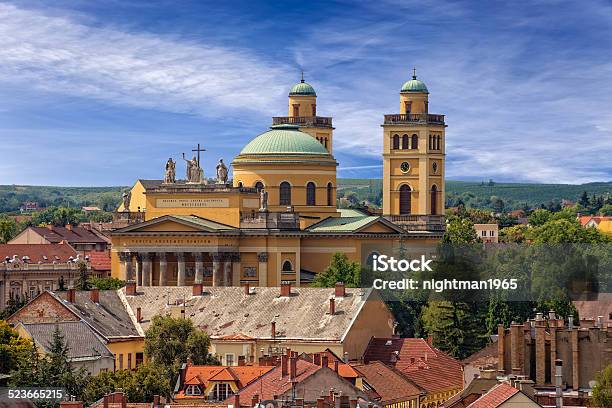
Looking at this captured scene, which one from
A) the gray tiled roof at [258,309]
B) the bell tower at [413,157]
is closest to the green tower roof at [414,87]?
the bell tower at [413,157]

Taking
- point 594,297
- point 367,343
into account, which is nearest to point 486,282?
point 594,297

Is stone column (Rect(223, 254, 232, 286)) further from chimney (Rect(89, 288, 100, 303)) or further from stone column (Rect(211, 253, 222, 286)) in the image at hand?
chimney (Rect(89, 288, 100, 303))

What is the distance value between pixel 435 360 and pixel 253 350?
32.9ft

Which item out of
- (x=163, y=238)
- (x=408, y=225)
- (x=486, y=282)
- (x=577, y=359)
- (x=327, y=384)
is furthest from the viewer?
(x=408, y=225)

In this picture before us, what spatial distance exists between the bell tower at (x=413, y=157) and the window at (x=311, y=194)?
15583 mm

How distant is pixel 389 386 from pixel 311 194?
6771cm

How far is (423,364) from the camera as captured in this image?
9812 cm

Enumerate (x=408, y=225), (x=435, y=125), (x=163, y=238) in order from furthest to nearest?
1. (x=435, y=125)
2. (x=408, y=225)
3. (x=163, y=238)

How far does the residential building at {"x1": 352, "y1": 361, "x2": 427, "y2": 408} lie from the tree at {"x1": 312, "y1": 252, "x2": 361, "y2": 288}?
41.9 meters

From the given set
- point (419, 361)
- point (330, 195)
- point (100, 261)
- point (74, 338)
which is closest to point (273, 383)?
point (419, 361)

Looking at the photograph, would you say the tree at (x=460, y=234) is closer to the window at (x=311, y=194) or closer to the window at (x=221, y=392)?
the window at (x=311, y=194)

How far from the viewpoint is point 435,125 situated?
172 m

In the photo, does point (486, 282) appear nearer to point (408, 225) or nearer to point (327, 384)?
point (408, 225)

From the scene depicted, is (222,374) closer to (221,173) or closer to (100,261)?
(221,173)
